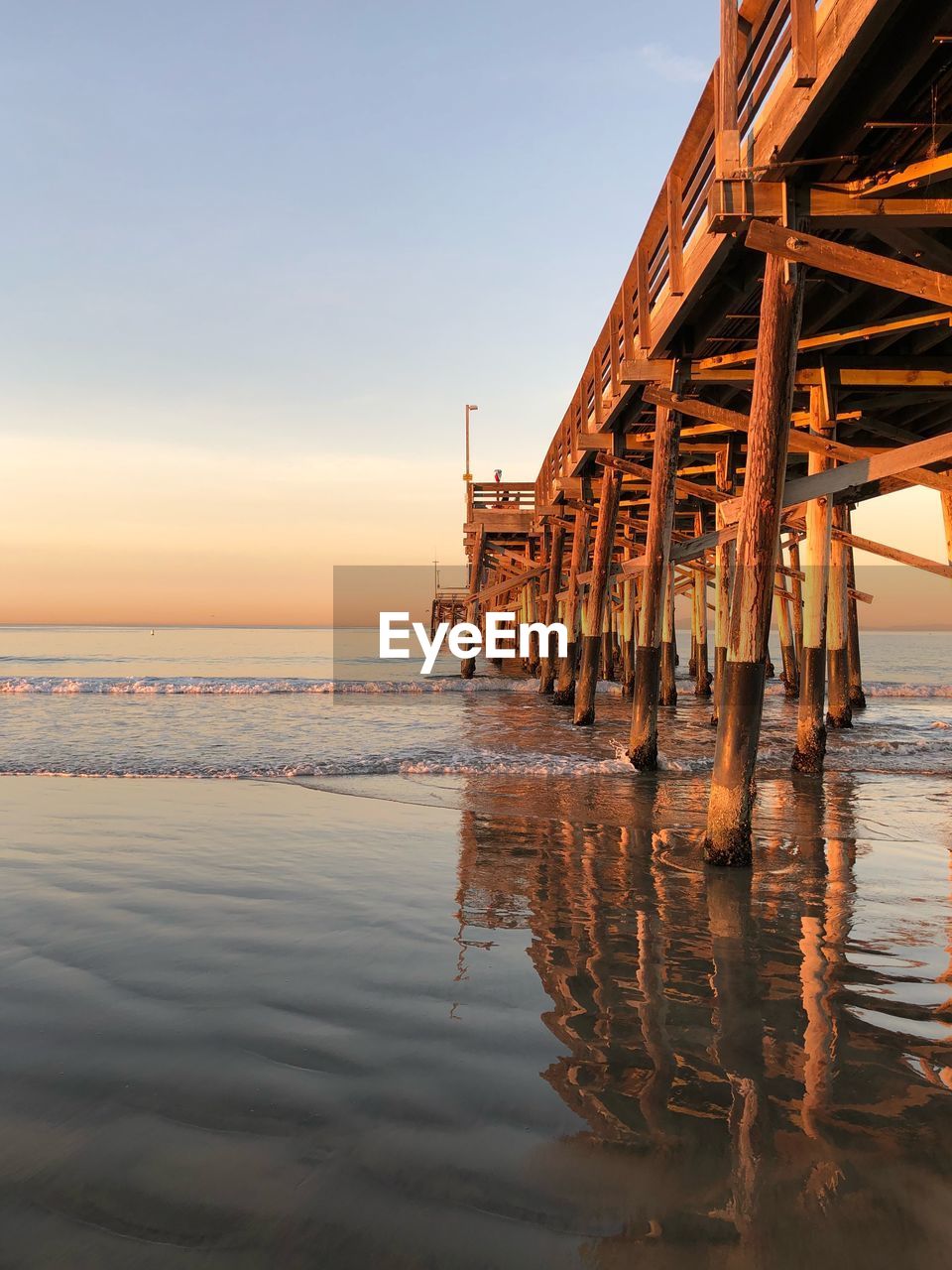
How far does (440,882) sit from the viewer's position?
5457 millimetres

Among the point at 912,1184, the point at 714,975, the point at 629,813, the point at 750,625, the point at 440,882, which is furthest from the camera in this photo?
the point at 629,813

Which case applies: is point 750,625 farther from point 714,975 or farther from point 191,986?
point 191,986

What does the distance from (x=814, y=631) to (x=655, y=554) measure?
8.15ft

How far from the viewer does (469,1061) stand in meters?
2.96

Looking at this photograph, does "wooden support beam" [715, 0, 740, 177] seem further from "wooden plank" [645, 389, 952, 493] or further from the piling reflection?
the piling reflection

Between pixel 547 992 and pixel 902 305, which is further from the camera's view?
pixel 902 305

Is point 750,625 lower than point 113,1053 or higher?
higher

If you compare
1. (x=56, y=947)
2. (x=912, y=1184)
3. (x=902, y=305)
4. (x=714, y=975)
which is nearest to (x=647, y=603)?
(x=902, y=305)

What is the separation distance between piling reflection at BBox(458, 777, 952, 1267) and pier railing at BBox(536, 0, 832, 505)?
4.47 meters

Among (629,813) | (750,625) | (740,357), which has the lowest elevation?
(629,813)

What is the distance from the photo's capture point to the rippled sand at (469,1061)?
83.2 inches

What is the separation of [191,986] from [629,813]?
5.18 m

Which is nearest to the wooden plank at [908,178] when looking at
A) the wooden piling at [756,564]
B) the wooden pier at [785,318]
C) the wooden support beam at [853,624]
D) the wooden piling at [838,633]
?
the wooden pier at [785,318]

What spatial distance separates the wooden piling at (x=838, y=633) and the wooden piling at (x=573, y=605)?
4.98 metres
